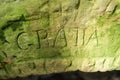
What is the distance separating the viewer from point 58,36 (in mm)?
1336

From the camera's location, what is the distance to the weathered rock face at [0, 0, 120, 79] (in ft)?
4.10

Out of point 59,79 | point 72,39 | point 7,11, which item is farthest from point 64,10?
point 59,79

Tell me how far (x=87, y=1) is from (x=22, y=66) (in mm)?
517

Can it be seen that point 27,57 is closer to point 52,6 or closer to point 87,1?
point 52,6

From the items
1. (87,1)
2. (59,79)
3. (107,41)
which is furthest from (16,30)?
(59,79)

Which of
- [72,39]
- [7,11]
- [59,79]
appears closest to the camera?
[7,11]

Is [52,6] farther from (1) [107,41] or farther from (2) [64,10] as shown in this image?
(1) [107,41]

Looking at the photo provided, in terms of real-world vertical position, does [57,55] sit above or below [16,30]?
below

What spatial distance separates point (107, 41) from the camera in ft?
4.59

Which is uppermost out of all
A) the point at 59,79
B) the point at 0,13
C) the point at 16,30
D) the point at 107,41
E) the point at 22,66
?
the point at 0,13

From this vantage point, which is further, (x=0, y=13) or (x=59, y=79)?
(x=59, y=79)

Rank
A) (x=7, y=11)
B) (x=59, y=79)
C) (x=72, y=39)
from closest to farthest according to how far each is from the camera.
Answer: (x=7, y=11) → (x=72, y=39) → (x=59, y=79)

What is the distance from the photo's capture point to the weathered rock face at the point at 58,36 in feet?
4.10

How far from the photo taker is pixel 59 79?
1898mm
